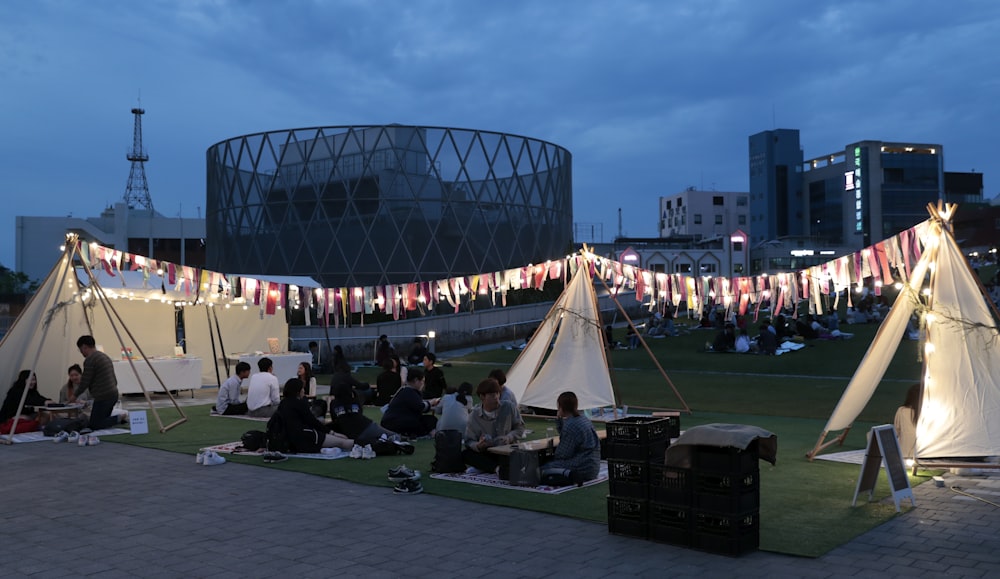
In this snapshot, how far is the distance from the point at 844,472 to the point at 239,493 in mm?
6881

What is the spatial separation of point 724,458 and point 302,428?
6.73 m

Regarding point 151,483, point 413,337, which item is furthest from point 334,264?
point 151,483

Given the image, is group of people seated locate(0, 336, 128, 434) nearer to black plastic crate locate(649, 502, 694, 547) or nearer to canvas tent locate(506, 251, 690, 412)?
canvas tent locate(506, 251, 690, 412)

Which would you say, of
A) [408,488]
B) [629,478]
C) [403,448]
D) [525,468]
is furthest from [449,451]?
[629,478]

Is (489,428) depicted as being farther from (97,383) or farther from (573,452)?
(97,383)

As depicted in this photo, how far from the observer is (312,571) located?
19.9ft

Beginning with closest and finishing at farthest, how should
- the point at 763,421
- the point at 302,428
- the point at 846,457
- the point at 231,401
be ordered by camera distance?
the point at 846,457 < the point at 302,428 < the point at 763,421 < the point at 231,401

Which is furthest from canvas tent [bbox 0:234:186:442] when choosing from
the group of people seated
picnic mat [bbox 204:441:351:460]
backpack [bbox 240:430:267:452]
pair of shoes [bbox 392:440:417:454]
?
pair of shoes [bbox 392:440:417:454]

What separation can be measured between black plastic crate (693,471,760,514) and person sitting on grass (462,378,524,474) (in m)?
3.51

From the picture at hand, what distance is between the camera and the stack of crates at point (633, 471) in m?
6.82

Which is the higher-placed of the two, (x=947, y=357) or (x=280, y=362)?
(x=947, y=357)

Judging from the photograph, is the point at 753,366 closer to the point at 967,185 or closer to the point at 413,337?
the point at 413,337

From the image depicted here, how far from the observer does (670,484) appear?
673 centimetres

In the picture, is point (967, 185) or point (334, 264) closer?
point (334, 264)
